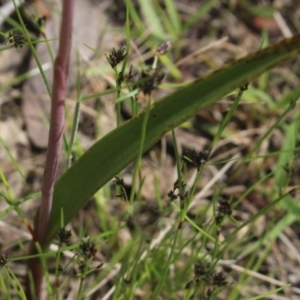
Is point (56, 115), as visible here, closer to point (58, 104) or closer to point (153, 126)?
point (58, 104)

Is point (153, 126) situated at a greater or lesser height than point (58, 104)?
lesser

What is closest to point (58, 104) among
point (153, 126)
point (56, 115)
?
point (56, 115)

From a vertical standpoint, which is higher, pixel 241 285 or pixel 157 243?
pixel 157 243

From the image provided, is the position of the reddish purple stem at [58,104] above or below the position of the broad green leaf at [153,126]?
above

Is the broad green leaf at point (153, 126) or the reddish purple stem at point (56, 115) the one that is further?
the reddish purple stem at point (56, 115)

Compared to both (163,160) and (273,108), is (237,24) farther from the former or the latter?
(163,160)

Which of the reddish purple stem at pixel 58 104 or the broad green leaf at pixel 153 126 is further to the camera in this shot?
the reddish purple stem at pixel 58 104

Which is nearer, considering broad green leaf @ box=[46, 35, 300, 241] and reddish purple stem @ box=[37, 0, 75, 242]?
broad green leaf @ box=[46, 35, 300, 241]

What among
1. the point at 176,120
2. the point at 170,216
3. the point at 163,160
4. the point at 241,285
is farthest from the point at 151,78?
the point at 163,160
